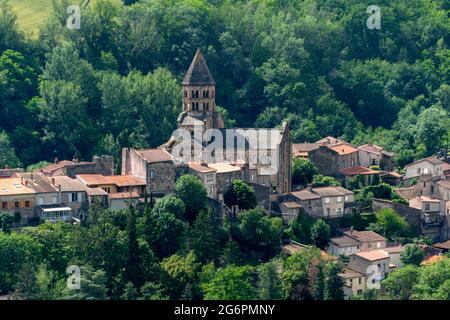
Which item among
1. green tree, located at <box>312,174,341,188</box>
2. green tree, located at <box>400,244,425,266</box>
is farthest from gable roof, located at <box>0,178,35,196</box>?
green tree, located at <box>400,244,425,266</box>

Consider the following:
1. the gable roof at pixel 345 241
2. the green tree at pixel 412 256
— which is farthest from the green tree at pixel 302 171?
the green tree at pixel 412 256

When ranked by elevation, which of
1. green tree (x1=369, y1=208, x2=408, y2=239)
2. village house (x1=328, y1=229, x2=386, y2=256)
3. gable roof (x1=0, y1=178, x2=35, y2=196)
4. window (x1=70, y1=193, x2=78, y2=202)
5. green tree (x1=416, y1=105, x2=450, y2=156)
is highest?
green tree (x1=416, y1=105, x2=450, y2=156)

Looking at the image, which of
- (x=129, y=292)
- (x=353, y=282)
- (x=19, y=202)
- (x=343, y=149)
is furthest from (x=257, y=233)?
(x=343, y=149)

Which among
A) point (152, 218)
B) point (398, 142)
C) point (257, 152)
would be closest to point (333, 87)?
point (398, 142)

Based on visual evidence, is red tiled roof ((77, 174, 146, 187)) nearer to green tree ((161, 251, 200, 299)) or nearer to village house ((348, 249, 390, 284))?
green tree ((161, 251, 200, 299))

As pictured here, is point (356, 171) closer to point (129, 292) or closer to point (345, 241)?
point (345, 241)
